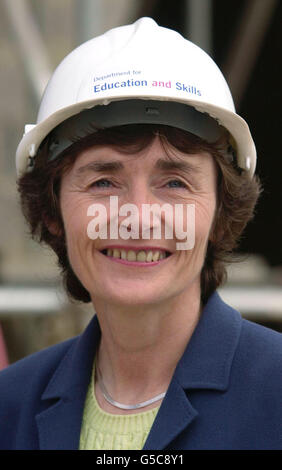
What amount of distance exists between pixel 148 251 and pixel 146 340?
10.8 inches

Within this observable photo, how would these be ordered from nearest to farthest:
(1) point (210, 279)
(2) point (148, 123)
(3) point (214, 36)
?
(2) point (148, 123)
(1) point (210, 279)
(3) point (214, 36)

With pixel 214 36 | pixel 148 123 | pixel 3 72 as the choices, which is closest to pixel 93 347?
pixel 148 123

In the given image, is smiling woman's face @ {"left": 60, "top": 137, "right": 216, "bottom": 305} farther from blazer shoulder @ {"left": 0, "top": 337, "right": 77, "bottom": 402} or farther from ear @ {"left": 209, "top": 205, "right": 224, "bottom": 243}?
blazer shoulder @ {"left": 0, "top": 337, "right": 77, "bottom": 402}

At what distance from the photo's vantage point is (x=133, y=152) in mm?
2324

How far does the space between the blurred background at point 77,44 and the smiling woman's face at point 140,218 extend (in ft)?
2.10

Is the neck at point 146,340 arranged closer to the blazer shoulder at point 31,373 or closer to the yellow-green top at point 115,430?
the yellow-green top at point 115,430

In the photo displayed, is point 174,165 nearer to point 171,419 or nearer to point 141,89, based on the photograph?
point 141,89

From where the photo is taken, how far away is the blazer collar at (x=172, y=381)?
230 cm

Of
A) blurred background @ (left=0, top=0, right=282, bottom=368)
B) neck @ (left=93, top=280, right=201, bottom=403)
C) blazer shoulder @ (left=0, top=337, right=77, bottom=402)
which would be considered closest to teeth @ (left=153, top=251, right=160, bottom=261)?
neck @ (left=93, top=280, right=201, bottom=403)

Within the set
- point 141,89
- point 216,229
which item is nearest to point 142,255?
point 216,229

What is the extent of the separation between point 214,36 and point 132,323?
5.77 m

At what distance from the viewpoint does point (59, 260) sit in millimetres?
2885
